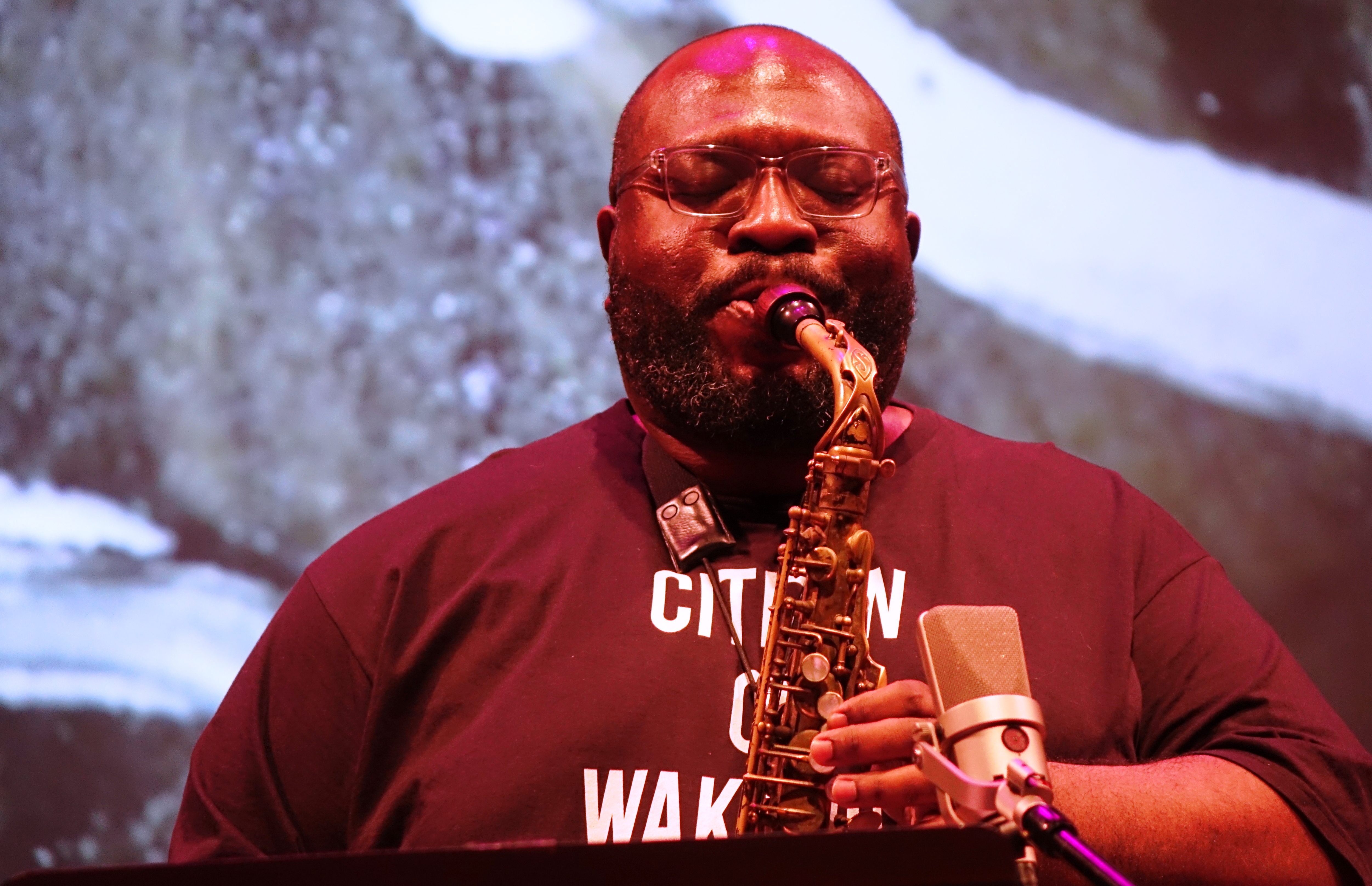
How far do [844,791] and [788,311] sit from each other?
3.36 feet

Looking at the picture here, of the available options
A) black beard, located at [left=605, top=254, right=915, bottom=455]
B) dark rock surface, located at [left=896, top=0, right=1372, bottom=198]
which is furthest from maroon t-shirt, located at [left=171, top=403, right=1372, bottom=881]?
dark rock surface, located at [left=896, top=0, right=1372, bottom=198]

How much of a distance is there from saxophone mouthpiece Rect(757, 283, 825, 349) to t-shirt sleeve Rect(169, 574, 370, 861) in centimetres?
95

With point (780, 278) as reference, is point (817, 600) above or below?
below

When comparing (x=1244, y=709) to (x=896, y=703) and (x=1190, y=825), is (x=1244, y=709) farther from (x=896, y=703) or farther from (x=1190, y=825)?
(x=896, y=703)

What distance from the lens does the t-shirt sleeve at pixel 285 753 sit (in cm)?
229

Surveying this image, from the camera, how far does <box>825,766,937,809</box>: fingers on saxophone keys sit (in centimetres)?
162

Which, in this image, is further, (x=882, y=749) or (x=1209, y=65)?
(x=1209, y=65)

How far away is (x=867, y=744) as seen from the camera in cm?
166

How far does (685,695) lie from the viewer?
224 centimetres

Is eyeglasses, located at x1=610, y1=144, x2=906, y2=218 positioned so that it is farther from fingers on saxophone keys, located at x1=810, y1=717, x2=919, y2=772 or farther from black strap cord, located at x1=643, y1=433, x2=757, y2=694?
fingers on saxophone keys, located at x1=810, y1=717, x2=919, y2=772

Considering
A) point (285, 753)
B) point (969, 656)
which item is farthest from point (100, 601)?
point (969, 656)

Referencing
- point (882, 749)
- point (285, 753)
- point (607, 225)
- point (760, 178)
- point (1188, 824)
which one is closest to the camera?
point (882, 749)

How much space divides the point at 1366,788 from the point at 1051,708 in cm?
49

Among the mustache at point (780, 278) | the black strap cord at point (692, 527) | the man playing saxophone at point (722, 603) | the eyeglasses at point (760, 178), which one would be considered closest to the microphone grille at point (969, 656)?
the man playing saxophone at point (722, 603)
